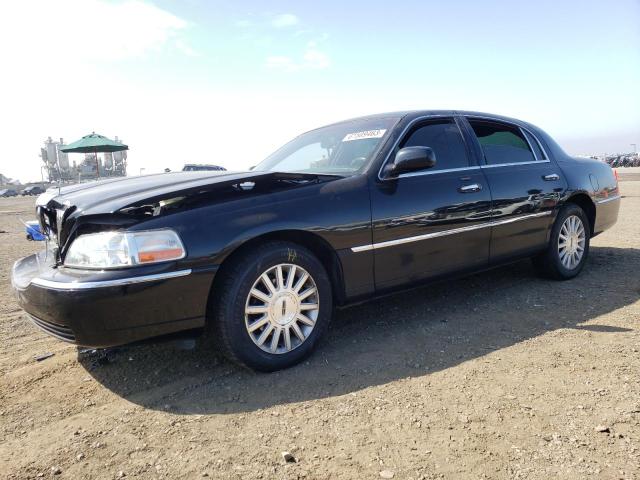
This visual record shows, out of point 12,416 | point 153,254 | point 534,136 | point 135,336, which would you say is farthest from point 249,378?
point 534,136

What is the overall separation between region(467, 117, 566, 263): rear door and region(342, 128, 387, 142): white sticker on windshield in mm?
976

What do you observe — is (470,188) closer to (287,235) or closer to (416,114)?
(416,114)

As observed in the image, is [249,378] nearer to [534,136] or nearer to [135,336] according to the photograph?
[135,336]

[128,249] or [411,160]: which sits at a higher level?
[411,160]

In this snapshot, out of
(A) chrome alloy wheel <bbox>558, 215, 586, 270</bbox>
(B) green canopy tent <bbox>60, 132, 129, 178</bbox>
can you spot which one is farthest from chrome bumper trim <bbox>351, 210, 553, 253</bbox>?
(B) green canopy tent <bbox>60, 132, 129, 178</bbox>

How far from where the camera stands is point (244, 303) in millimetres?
2678

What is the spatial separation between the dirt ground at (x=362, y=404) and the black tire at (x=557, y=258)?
2.67 feet

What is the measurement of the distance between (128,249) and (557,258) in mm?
3907

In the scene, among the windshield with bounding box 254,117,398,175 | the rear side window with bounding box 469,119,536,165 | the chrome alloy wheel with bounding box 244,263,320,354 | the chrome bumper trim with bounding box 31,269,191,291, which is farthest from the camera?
the rear side window with bounding box 469,119,536,165

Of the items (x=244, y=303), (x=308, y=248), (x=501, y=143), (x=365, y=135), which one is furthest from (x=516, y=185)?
(x=244, y=303)

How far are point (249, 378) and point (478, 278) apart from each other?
9.76ft

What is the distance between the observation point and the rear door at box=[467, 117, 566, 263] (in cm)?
397

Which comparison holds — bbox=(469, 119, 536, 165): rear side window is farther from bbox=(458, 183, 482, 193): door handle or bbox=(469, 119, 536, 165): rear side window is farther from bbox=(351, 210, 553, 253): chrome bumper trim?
bbox=(351, 210, 553, 253): chrome bumper trim

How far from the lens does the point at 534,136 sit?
4.64 meters
